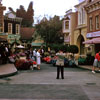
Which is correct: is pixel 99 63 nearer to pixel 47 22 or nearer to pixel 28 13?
pixel 47 22

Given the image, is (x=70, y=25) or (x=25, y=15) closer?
(x=70, y=25)

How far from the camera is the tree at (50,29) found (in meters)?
52.2

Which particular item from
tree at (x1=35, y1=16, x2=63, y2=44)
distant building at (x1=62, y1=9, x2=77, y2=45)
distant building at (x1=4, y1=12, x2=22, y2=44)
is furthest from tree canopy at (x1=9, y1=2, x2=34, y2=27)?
distant building at (x1=62, y1=9, x2=77, y2=45)

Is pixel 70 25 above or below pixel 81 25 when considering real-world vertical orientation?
above

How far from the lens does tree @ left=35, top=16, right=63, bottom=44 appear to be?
5219cm

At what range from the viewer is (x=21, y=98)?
834cm

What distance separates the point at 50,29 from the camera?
5238cm

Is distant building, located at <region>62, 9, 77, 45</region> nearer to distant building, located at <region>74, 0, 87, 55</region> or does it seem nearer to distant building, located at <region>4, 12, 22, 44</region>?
distant building, located at <region>74, 0, 87, 55</region>

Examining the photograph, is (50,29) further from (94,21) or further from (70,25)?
(94,21)

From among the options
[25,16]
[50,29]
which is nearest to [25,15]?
[25,16]

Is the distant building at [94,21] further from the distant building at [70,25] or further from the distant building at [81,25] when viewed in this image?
the distant building at [70,25]

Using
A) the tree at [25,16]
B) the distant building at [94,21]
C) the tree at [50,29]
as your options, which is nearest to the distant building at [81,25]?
the distant building at [94,21]

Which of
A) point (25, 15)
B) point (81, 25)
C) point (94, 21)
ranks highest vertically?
point (25, 15)

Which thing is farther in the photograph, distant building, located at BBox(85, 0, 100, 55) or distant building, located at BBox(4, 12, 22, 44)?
distant building, located at BBox(4, 12, 22, 44)
